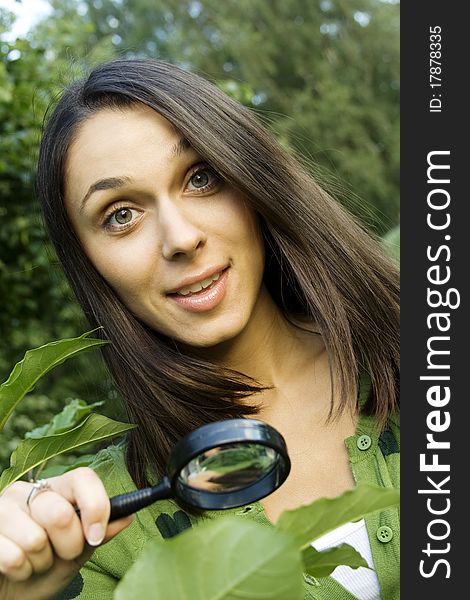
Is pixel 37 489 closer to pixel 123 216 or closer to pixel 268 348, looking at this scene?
pixel 123 216

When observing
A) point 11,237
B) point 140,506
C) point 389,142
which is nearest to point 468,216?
point 140,506

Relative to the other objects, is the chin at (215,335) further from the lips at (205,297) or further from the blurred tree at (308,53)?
the blurred tree at (308,53)

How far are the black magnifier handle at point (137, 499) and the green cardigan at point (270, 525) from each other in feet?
1.76

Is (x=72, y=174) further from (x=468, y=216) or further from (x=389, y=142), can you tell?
(x=389, y=142)

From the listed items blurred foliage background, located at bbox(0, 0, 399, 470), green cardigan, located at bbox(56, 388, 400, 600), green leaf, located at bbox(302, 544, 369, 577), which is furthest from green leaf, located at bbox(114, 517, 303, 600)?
blurred foliage background, located at bbox(0, 0, 399, 470)

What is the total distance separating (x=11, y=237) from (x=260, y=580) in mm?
3916

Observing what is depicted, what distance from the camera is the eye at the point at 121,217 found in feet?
4.97

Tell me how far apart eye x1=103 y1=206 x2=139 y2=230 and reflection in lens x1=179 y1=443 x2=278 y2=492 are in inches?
26.2

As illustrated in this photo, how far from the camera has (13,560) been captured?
932 millimetres

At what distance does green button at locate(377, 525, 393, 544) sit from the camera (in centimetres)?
144

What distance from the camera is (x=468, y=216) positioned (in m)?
1.34

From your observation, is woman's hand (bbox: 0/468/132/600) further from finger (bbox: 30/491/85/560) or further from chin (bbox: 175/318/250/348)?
chin (bbox: 175/318/250/348)

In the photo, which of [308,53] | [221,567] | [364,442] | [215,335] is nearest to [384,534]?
[364,442]

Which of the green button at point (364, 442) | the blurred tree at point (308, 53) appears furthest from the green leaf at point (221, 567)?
the blurred tree at point (308, 53)
